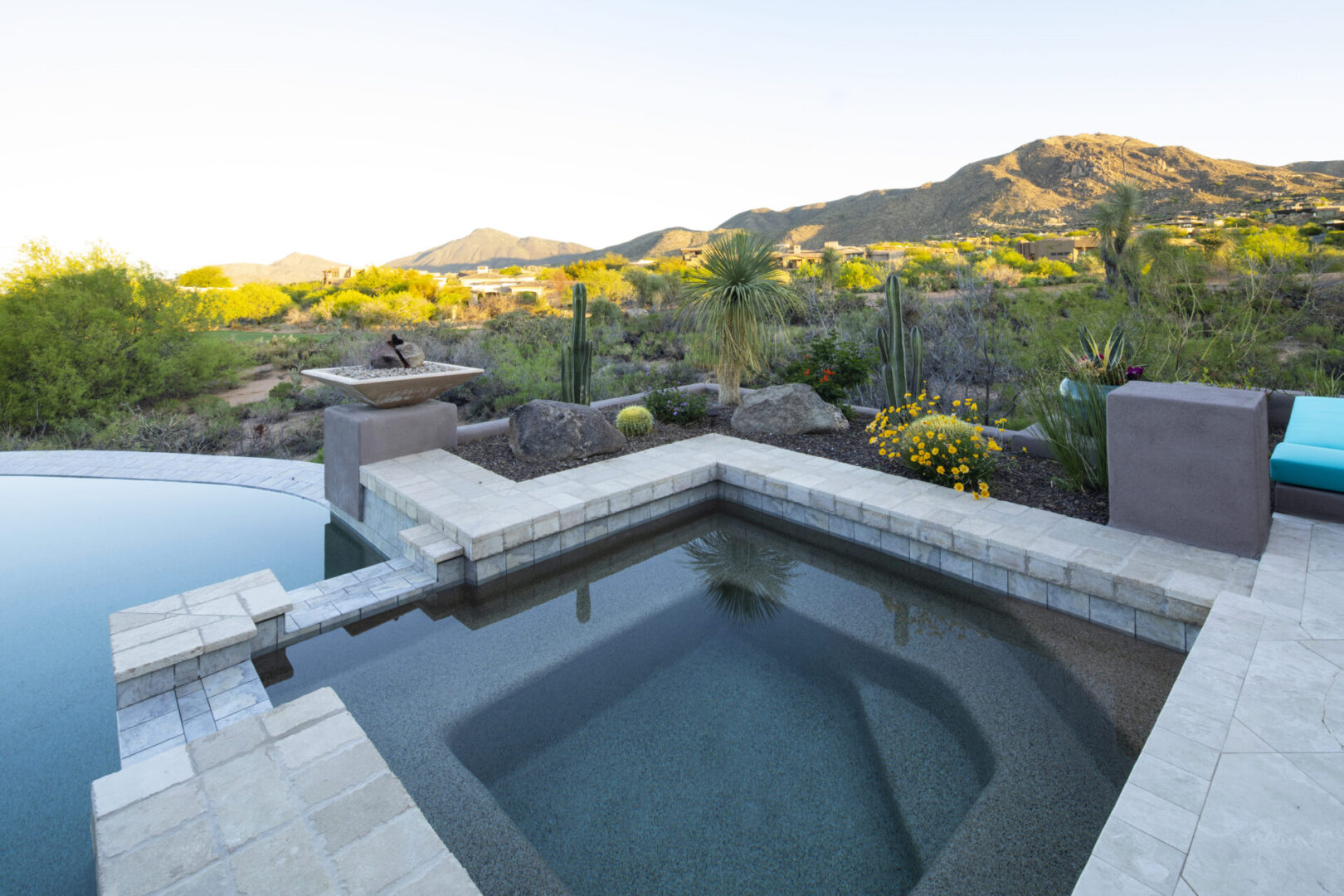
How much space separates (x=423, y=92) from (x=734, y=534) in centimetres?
1993

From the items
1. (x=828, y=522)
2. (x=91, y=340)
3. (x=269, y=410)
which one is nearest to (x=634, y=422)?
(x=828, y=522)

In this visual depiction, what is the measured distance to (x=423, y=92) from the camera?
19.0 meters

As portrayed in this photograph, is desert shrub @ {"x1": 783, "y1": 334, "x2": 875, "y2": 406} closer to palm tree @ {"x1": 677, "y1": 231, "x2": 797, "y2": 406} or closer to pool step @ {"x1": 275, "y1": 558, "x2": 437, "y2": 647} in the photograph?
palm tree @ {"x1": 677, "y1": 231, "x2": 797, "y2": 406}

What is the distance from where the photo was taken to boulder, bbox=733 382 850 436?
653 centimetres

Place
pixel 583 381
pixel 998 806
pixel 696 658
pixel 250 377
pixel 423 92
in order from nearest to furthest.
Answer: pixel 998 806, pixel 696 658, pixel 583 381, pixel 250 377, pixel 423 92

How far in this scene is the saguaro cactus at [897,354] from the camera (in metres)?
6.37

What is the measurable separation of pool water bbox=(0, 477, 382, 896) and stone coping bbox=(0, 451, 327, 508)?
17cm

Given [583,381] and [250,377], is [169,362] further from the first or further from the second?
[583,381]

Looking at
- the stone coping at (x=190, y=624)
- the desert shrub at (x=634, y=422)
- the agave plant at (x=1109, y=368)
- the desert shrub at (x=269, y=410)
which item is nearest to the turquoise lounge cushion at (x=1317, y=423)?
the agave plant at (x=1109, y=368)

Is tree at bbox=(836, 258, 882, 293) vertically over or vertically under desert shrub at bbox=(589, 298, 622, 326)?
over

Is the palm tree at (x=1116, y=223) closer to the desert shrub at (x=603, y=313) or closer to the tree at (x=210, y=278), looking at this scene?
the desert shrub at (x=603, y=313)

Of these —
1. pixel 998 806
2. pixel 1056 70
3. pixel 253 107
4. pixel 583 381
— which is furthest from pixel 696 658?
pixel 1056 70

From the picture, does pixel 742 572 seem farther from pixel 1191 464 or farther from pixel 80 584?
pixel 80 584

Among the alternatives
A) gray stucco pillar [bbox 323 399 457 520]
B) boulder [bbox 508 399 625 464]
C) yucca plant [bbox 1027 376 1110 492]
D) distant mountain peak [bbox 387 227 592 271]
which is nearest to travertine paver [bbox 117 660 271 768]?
gray stucco pillar [bbox 323 399 457 520]
